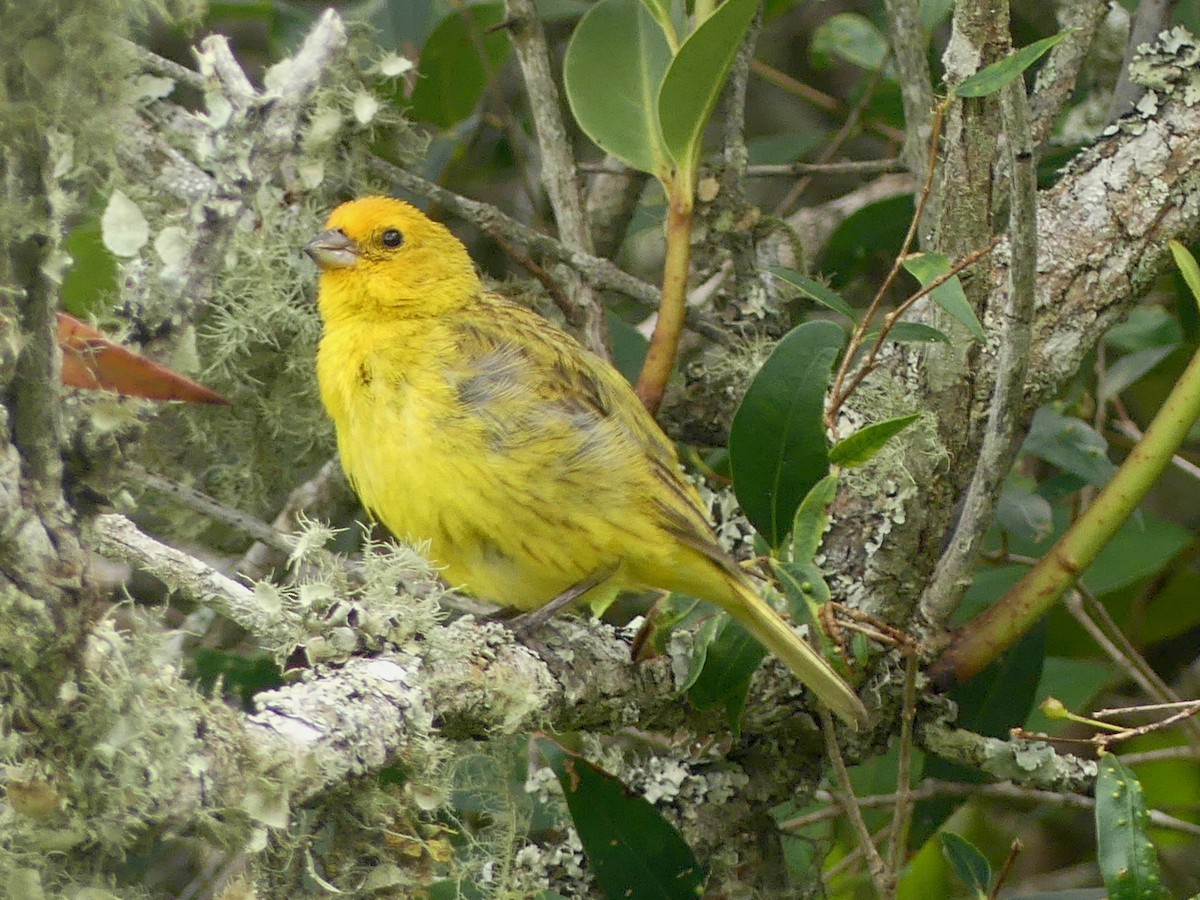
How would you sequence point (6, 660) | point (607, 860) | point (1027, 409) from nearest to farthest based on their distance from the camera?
point (6, 660) → point (607, 860) → point (1027, 409)

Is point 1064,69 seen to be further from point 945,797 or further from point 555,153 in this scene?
point 945,797

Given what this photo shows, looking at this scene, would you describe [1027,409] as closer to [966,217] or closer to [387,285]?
[966,217]

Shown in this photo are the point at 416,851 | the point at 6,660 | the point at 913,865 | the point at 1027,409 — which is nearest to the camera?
the point at 6,660

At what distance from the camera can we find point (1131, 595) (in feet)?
15.3

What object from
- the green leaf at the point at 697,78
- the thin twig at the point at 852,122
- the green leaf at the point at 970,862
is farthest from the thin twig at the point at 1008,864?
the thin twig at the point at 852,122

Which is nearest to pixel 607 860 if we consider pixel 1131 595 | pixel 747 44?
pixel 747 44

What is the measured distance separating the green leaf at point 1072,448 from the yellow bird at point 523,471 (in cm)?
97

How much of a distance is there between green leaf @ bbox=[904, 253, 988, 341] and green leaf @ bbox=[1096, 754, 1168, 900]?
2.65 feet

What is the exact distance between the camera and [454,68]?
460 centimetres

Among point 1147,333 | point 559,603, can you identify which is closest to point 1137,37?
point 1147,333

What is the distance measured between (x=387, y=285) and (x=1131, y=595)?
264cm

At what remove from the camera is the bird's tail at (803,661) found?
2973mm

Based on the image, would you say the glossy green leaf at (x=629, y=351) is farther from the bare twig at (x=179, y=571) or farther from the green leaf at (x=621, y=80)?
the bare twig at (x=179, y=571)

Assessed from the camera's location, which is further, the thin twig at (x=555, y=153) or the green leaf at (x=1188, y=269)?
the thin twig at (x=555, y=153)
